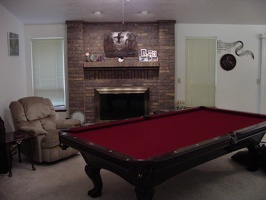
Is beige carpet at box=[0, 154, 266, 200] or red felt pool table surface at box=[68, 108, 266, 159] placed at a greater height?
red felt pool table surface at box=[68, 108, 266, 159]

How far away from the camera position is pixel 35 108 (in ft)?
15.0

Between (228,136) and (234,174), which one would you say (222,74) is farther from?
(228,136)

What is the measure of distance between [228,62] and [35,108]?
467 cm

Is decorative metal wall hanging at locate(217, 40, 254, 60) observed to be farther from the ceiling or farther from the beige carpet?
the beige carpet

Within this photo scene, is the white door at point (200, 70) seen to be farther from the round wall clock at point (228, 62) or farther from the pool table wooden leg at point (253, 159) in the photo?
the pool table wooden leg at point (253, 159)

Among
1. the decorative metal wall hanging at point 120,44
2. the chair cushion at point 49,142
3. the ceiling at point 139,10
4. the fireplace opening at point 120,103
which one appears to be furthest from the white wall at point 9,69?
the decorative metal wall hanging at point 120,44

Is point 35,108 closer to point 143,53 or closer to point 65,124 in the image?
point 65,124

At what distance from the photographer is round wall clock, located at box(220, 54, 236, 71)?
662 centimetres

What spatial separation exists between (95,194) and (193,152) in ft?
4.47

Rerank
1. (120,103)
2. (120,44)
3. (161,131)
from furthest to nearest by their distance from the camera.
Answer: (120,103), (120,44), (161,131)

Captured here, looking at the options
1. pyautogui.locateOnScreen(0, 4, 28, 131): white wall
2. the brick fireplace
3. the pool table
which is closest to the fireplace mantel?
the brick fireplace

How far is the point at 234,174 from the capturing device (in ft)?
11.8

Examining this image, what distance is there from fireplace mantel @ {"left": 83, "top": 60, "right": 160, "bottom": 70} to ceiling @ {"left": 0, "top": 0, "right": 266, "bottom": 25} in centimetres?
96

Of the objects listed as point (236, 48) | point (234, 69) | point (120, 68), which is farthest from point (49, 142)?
point (236, 48)
